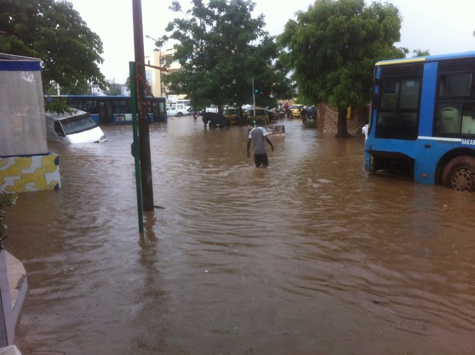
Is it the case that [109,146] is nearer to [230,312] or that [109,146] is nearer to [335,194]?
[335,194]

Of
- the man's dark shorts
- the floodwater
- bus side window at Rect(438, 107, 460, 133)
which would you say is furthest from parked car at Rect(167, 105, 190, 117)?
bus side window at Rect(438, 107, 460, 133)

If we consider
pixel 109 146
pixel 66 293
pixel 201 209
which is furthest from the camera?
pixel 109 146

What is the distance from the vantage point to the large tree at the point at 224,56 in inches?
1484

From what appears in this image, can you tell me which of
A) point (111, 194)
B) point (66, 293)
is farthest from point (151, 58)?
point (66, 293)

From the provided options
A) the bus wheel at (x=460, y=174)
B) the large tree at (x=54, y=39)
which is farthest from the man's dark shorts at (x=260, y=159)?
the large tree at (x=54, y=39)

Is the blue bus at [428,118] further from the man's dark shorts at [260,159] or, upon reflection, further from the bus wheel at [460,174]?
the man's dark shorts at [260,159]

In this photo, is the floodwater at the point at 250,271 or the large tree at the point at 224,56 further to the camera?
the large tree at the point at 224,56

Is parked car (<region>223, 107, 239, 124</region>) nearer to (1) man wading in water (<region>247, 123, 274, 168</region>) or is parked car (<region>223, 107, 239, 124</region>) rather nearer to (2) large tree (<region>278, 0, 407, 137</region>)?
(2) large tree (<region>278, 0, 407, 137</region>)

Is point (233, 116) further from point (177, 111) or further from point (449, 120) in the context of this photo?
point (449, 120)

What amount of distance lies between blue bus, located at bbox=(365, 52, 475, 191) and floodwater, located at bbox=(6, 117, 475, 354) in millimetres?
519

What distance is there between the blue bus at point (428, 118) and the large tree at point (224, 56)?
27447 millimetres

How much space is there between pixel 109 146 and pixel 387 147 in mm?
15044

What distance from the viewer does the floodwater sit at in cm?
370

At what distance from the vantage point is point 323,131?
30.3 metres
